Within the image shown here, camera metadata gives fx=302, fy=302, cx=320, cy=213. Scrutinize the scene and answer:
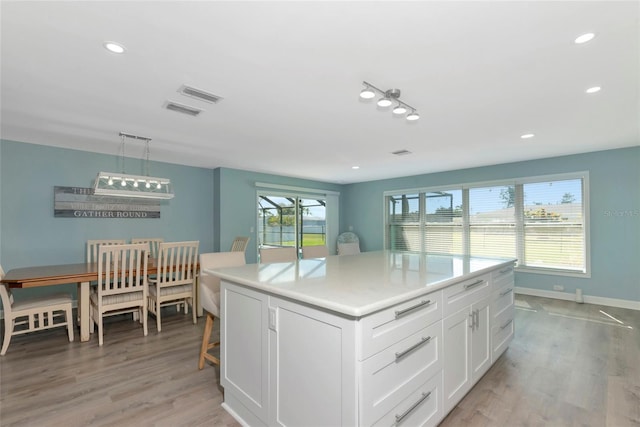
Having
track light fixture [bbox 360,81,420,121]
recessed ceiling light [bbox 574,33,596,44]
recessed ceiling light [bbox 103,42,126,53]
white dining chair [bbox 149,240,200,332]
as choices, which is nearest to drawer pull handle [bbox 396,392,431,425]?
Result: track light fixture [bbox 360,81,420,121]

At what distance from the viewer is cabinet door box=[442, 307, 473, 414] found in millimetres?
1841

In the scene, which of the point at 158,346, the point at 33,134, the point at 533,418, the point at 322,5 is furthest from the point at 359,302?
the point at 33,134

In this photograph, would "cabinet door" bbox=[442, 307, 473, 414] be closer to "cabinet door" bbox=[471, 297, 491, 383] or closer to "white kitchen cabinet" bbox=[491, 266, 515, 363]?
"cabinet door" bbox=[471, 297, 491, 383]

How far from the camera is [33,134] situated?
3.66 metres

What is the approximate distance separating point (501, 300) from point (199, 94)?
3.16 meters

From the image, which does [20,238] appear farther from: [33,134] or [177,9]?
[177,9]

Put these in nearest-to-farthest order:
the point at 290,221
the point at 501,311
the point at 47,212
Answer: the point at 501,311 < the point at 47,212 < the point at 290,221

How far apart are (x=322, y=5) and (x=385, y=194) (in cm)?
605

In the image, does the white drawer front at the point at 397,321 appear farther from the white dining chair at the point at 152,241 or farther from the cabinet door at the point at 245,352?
the white dining chair at the point at 152,241

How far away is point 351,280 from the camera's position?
5.89 feet

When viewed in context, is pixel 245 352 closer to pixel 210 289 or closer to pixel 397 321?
pixel 210 289

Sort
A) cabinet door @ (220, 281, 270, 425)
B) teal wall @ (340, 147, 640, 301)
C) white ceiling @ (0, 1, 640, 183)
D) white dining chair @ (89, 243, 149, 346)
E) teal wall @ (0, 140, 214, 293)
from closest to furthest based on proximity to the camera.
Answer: white ceiling @ (0, 1, 640, 183)
cabinet door @ (220, 281, 270, 425)
white dining chair @ (89, 243, 149, 346)
teal wall @ (0, 140, 214, 293)
teal wall @ (340, 147, 640, 301)

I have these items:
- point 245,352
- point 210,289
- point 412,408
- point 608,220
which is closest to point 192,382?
point 210,289

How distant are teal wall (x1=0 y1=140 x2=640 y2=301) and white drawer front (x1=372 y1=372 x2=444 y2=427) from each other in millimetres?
4488
